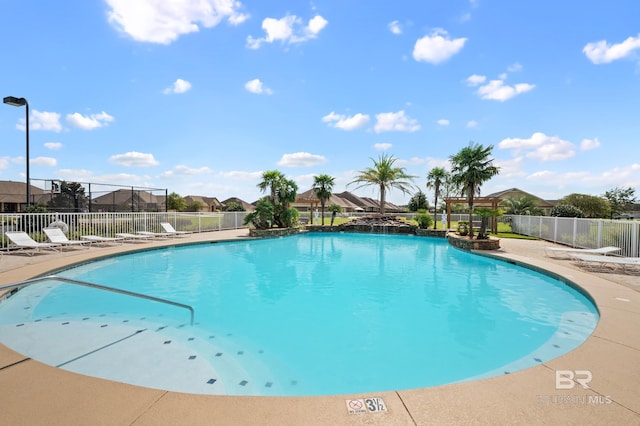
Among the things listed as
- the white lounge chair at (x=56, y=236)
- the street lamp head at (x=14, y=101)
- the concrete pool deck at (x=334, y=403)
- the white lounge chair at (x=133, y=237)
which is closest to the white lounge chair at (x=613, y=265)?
the concrete pool deck at (x=334, y=403)

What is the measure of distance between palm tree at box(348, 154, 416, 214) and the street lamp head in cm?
2139

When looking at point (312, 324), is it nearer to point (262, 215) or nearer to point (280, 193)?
point (262, 215)

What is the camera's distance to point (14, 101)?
1168 centimetres

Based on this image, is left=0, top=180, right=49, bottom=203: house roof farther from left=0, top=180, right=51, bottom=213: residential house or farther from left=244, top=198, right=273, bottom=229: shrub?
left=244, top=198, right=273, bottom=229: shrub

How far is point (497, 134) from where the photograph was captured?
683 inches

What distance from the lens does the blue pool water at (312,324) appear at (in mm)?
3707

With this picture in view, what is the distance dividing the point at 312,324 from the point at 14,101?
1492 cm

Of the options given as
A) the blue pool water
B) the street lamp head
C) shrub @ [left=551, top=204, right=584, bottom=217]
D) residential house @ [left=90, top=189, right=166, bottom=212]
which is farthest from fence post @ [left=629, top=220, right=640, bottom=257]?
the street lamp head

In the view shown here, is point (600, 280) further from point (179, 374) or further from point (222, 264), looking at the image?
point (222, 264)

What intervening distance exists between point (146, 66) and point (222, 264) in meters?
8.04

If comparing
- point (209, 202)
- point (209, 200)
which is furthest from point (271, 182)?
point (209, 200)

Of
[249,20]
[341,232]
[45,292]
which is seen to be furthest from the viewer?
[341,232]

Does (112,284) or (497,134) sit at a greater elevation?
(497,134)

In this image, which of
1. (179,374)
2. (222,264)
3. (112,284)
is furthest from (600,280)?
(112,284)
